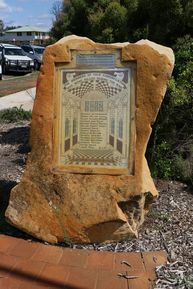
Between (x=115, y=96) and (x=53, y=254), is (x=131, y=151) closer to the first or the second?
(x=115, y=96)

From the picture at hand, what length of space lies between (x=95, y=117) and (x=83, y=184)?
59 centimetres

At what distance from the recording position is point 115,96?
15.3 ft

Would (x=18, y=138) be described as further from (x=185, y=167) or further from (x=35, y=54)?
(x=35, y=54)

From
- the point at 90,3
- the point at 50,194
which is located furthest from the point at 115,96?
the point at 90,3

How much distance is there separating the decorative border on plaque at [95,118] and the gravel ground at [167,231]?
0.72m

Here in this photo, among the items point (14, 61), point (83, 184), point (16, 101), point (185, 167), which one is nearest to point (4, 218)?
point (83, 184)

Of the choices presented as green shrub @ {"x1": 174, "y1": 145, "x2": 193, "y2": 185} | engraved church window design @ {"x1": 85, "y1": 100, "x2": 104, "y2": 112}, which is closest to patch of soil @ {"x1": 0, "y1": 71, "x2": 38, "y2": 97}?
green shrub @ {"x1": 174, "y1": 145, "x2": 193, "y2": 185}

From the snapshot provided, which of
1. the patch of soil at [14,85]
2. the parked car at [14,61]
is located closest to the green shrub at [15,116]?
the patch of soil at [14,85]

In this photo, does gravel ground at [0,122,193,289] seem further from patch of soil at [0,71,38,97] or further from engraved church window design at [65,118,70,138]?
patch of soil at [0,71,38,97]

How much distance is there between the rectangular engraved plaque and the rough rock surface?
0.32 ft

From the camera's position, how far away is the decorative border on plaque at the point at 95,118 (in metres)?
4.66

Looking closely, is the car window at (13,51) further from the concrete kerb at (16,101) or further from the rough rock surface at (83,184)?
the rough rock surface at (83,184)

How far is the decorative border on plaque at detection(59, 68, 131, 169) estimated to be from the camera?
4.66 m

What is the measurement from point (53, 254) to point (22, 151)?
3.37 meters
